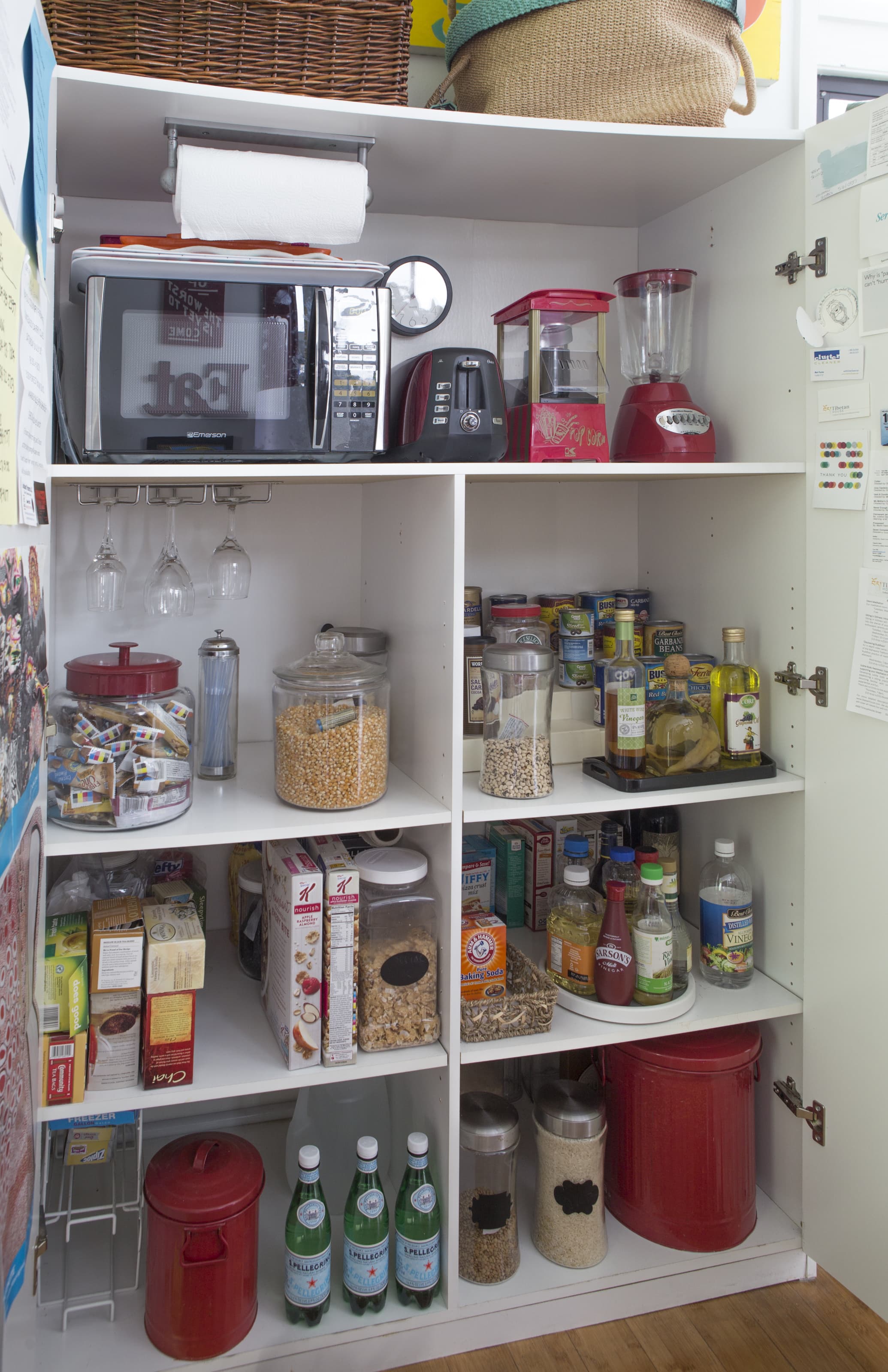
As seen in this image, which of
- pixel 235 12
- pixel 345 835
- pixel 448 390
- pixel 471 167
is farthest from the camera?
pixel 345 835

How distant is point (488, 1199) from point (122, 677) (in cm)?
97

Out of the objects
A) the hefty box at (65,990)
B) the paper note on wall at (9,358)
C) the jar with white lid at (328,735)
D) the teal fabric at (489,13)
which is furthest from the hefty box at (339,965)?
the teal fabric at (489,13)

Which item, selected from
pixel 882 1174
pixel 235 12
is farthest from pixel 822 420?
pixel 882 1174

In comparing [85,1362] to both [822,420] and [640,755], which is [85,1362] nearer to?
[640,755]

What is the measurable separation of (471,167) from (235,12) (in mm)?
419

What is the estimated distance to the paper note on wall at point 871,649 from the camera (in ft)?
4.85

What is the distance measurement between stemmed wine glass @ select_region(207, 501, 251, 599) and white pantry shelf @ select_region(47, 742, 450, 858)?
0.31 metres

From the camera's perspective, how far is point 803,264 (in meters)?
1.57

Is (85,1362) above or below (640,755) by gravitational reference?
below

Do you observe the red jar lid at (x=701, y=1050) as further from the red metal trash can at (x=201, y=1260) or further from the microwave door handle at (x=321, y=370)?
the microwave door handle at (x=321, y=370)

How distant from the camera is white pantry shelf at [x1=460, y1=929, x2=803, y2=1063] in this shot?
1.57 meters

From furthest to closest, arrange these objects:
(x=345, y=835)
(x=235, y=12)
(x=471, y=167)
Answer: (x=345, y=835) < (x=471, y=167) < (x=235, y=12)

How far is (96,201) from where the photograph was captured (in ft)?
5.73

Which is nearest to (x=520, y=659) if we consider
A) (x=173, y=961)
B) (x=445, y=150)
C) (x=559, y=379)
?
(x=559, y=379)
